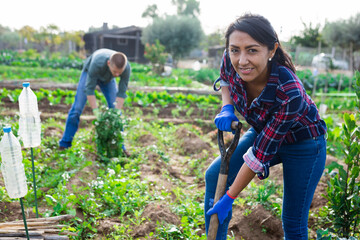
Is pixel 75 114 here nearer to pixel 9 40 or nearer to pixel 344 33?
pixel 344 33

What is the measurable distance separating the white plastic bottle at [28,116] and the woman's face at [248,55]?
4.81 feet

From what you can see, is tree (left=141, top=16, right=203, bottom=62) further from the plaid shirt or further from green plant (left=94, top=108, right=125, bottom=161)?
the plaid shirt

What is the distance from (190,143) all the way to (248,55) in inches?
144

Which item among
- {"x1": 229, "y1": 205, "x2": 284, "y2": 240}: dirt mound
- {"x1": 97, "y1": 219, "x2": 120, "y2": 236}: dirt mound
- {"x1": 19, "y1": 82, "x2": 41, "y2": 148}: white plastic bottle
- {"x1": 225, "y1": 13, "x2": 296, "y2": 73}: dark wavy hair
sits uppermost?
{"x1": 225, "y1": 13, "x2": 296, "y2": 73}: dark wavy hair

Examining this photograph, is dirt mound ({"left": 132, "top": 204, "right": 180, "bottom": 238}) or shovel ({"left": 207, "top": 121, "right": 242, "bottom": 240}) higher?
shovel ({"left": 207, "top": 121, "right": 242, "bottom": 240})

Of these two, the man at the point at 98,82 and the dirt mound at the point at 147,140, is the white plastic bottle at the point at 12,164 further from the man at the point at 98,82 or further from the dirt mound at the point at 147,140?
the dirt mound at the point at 147,140

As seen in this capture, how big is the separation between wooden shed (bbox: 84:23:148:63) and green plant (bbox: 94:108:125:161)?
75.8 ft

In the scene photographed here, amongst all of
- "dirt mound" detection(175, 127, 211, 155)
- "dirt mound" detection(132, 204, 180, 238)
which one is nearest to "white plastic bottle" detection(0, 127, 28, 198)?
"dirt mound" detection(132, 204, 180, 238)

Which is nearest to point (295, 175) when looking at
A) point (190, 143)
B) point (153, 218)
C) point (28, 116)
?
point (153, 218)

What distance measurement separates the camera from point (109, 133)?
13.1 feet

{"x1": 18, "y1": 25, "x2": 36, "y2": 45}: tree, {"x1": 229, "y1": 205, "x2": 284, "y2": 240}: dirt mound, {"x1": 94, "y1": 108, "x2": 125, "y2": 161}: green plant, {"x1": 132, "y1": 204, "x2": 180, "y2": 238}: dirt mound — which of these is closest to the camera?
{"x1": 132, "y1": 204, "x2": 180, "y2": 238}: dirt mound

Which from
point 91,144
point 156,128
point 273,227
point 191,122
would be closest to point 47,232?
point 273,227

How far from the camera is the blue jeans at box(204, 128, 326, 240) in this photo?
174cm

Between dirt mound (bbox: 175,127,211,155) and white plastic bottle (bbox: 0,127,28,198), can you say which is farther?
dirt mound (bbox: 175,127,211,155)
